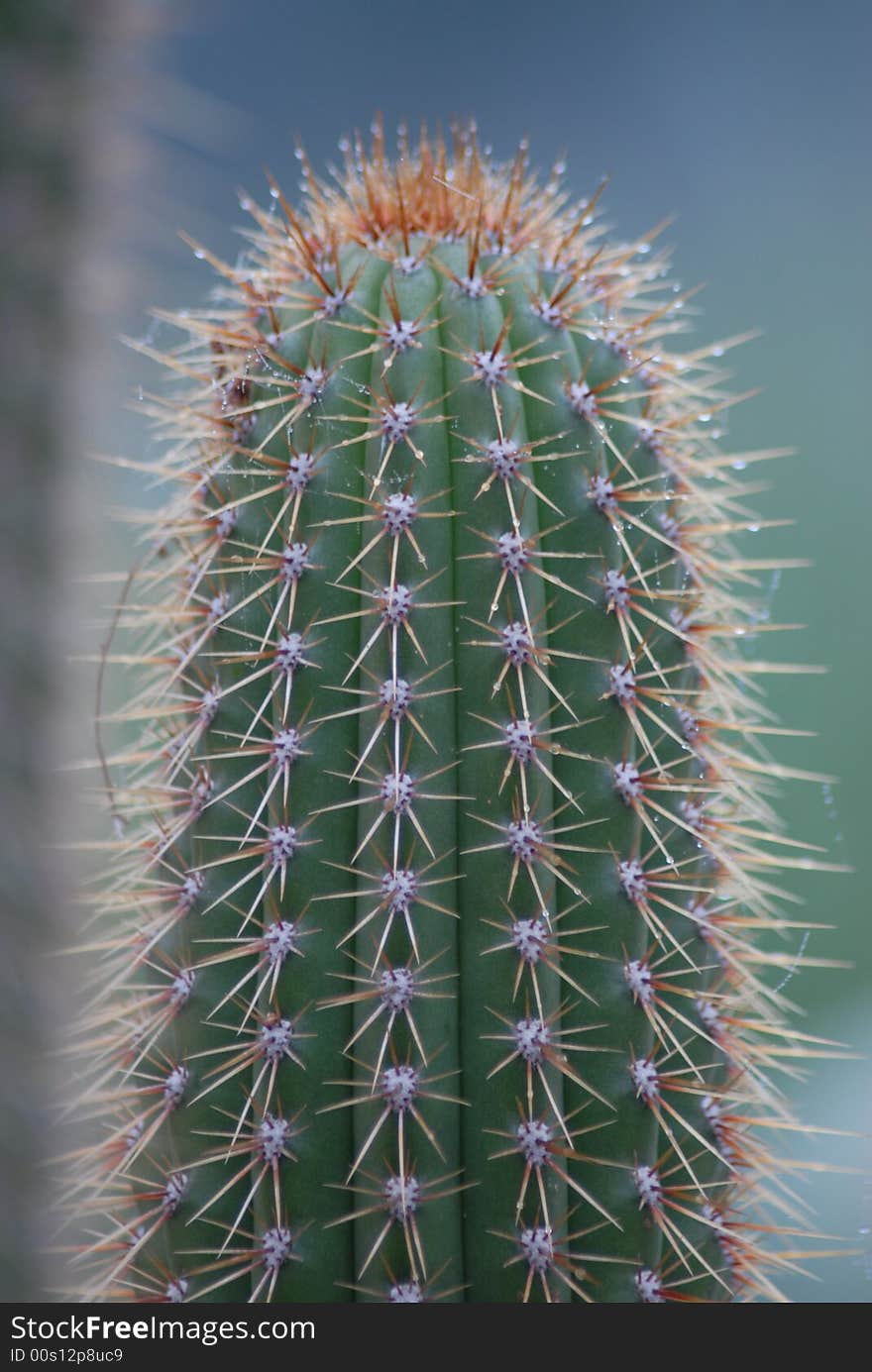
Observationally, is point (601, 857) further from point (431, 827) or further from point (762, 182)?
point (762, 182)

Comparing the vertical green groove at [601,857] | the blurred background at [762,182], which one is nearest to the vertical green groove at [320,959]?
the vertical green groove at [601,857]

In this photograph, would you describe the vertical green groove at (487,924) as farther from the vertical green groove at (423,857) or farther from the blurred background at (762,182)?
the blurred background at (762,182)

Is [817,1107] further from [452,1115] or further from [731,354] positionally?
[731,354]

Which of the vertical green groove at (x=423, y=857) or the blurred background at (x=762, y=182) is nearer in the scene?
the vertical green groove at (x=423, y=857)

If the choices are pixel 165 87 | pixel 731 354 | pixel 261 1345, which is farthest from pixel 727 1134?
pixel 731 354

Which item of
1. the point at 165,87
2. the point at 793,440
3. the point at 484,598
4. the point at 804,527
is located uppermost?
the point at 793,440

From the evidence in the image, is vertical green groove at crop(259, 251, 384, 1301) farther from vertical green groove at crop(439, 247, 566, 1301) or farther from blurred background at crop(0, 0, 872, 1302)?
blurred background at crop(0, 0, 872, 1302)

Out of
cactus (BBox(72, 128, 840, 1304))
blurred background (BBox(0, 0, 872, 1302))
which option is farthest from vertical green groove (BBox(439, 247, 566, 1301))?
blurred background (BBox(0, 0, 872, 1302))

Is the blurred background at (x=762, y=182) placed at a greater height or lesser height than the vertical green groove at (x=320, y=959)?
greater

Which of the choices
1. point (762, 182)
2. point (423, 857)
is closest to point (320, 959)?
point (423, 857)
